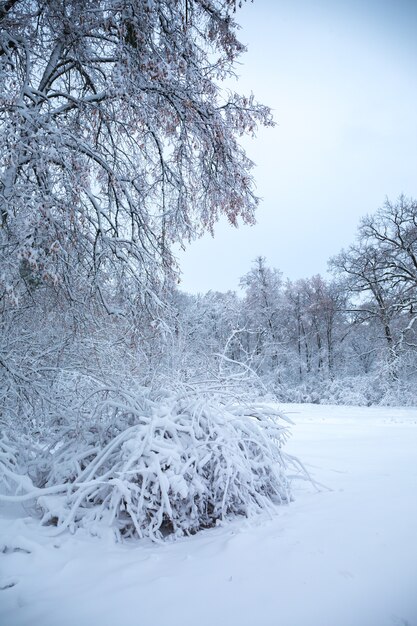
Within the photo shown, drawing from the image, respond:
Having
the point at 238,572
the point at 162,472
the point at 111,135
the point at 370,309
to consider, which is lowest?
the point at 238,572

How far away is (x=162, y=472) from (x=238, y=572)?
801mm

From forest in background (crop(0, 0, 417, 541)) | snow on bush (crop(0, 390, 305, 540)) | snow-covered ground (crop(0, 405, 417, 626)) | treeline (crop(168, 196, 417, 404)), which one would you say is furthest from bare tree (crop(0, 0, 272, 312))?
treeline (crop(168, 196, 417, 404))

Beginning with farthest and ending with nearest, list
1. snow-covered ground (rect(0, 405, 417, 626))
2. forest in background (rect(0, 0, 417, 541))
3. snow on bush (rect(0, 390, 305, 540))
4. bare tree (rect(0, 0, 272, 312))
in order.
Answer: bare tree (rect(0, 0, 272, 312))
forest in background (rect(0, 0, 417, 541))
snow on bush (rect(0, 390, 305, 540))
snow-covered ground (rect(0, 405, 417, 626))

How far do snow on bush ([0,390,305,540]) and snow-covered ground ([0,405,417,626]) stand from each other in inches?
6.3

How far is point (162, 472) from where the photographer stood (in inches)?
93.7

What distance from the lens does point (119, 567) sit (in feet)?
6.38

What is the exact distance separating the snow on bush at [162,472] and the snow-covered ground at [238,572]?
0.52 feet

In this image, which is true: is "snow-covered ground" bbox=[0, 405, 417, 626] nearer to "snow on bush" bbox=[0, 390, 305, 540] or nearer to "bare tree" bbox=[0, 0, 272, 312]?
"snow on bush" bbox=[0, 390, 305, 540]

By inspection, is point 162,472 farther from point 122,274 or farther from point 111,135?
point 111,135

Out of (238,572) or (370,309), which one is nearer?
(238,572)

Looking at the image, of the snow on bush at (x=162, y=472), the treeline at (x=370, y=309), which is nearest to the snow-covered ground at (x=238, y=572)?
the snow on bush at (x=162, y=472)

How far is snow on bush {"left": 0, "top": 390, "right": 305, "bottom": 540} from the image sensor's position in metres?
2.34

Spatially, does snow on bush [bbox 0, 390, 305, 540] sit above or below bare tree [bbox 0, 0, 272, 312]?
below

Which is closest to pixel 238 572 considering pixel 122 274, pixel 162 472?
pixel 162 472
